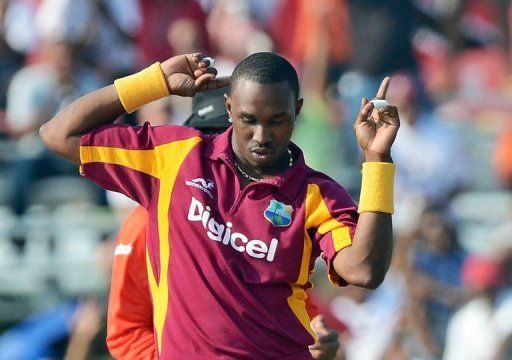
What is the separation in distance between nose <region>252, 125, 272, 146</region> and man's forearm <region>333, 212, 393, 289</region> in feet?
1.31

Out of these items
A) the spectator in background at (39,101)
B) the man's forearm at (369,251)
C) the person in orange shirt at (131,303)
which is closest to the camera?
the man's forearm at (369,251)

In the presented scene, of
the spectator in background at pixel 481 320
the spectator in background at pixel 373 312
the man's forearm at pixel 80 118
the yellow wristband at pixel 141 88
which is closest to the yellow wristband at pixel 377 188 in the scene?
the yellow wristband at pixel 141 88

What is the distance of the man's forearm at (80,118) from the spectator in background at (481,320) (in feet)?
18.2

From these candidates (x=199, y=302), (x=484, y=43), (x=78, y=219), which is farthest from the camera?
(x=484, y=43)

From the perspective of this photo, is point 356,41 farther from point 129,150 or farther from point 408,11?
point 129,150

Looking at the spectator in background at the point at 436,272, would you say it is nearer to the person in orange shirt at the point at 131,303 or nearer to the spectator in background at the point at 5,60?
the spectator in background at the point at 5,60

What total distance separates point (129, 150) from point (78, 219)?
5310 millimetres

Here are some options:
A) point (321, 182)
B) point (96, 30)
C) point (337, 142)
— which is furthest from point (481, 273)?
point (321, 182)

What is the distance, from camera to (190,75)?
160 inches

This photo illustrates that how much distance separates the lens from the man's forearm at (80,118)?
4.00m

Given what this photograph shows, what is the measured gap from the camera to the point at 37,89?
938 cm

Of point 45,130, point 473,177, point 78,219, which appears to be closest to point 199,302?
point 45,130

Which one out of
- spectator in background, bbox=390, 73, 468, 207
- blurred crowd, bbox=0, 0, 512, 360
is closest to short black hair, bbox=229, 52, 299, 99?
blurred crowd, bbox=0, 0, 512, 360

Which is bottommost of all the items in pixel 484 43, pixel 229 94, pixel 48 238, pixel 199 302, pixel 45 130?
pixel 48 238
